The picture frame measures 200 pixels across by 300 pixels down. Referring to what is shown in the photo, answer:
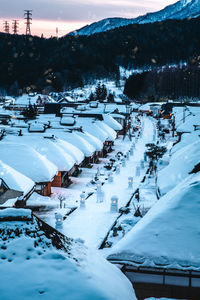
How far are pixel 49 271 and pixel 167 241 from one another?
3.55m

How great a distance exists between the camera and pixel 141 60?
180750mm


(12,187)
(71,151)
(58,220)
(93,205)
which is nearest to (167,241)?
(58,220)

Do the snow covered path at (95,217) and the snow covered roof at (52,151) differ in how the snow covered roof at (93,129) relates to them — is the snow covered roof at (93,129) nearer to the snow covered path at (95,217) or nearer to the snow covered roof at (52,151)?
the snow covered roof at (52,151)

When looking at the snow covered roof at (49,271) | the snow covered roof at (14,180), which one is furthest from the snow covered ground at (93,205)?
the snow covered roof at (49,271)

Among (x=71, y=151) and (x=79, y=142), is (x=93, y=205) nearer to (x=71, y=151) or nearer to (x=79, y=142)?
(x=71, y=151)

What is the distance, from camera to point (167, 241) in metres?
7.57

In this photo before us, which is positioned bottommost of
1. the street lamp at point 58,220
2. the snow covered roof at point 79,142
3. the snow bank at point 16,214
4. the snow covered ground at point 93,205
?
the snow covered ground at point 93,205

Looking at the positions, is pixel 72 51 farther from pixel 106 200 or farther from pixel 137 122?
pixel 106 200

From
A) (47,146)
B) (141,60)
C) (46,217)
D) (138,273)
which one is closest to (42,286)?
(138,273)

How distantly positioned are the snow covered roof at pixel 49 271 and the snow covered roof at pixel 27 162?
1491 cm

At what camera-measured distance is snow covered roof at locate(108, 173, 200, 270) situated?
722 cm

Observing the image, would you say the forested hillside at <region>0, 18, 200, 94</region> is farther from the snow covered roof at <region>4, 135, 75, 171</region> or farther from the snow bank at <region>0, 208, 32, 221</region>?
the snow bank at <region>0, 208, 32, 221</region>

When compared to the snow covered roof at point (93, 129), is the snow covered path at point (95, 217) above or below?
below

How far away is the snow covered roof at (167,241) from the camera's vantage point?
23.7 feet
